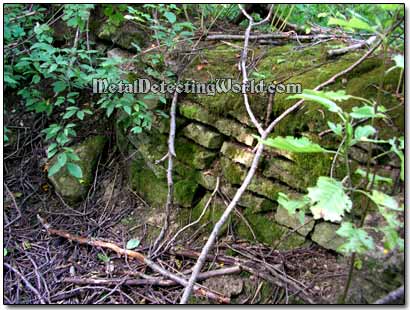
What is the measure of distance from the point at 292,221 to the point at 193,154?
29.2 inches

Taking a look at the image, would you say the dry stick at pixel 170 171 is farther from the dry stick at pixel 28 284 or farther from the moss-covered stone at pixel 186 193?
the dry stick at pixel 28 284

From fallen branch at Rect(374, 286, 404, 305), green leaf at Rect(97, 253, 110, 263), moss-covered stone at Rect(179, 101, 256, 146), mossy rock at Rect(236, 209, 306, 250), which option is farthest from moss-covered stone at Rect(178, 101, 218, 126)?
fallen branch at Rect(374, 286, 404, 305)

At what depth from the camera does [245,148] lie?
2.21 metres

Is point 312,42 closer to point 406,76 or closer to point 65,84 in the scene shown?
point 406,76

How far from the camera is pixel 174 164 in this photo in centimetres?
250

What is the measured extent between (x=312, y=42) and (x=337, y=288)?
1608 mm

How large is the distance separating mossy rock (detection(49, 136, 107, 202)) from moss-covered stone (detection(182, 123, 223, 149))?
766 millimetres

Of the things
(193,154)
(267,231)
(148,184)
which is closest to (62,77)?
(148,184)

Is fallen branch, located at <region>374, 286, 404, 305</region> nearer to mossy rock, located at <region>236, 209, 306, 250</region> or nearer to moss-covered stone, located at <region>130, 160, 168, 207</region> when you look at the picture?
mossy rock, located at <region>236, 209, 306, 250</region>

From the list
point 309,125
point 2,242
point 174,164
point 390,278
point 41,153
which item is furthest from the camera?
point 41,153

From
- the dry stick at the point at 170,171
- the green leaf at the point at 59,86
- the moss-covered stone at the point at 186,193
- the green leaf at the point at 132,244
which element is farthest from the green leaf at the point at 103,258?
the green leaf at the point at 59,86

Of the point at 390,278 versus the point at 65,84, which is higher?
the point at 65,84

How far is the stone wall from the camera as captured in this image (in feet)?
6.48

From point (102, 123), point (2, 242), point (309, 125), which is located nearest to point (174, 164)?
point (102, 123)
